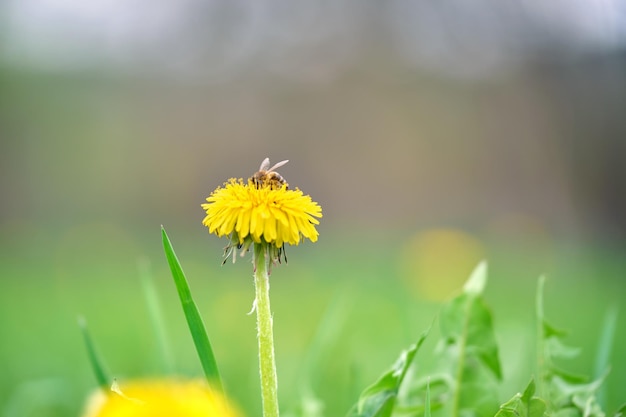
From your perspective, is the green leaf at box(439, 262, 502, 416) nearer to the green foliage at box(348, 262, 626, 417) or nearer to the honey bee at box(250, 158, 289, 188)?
the green foliage at box(348, 262, 626, 417)

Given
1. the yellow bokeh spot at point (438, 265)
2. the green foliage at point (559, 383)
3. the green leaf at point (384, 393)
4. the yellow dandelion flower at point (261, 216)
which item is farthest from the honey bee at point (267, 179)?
the yellow bokeh spot at point (438, 265)

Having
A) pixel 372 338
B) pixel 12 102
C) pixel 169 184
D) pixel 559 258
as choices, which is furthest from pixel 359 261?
pixel 12 102

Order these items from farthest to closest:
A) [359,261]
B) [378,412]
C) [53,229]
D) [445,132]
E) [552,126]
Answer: [445,132] < [53,229] < [552,126] < [359,261] < [378,412]

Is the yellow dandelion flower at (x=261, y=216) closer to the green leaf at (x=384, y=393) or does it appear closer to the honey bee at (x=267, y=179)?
the honey bee at (x=267, y=179)

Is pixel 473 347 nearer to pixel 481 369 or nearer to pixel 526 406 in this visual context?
A: pixel 481 369

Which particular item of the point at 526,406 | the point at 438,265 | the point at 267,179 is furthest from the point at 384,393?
the point at 438,265

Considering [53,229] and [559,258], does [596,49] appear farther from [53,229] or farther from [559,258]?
[53,229]

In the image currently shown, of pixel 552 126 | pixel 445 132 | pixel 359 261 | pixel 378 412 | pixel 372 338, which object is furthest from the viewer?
pixel 445 132
